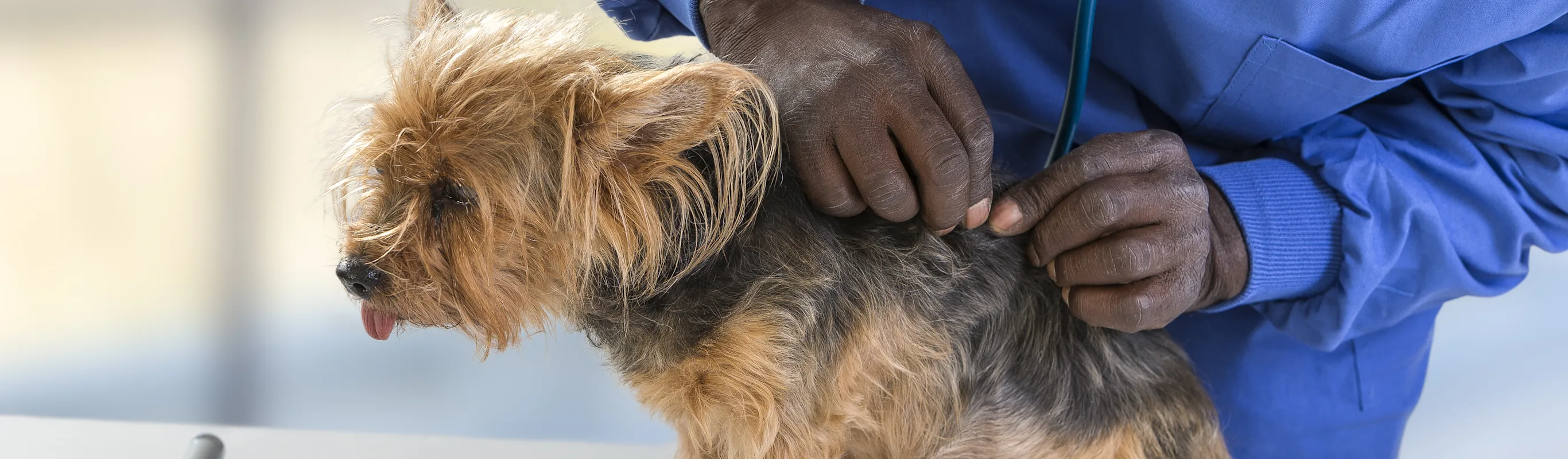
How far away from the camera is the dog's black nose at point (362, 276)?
35.3 inches

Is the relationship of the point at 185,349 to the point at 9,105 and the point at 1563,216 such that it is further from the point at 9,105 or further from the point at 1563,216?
the point at 1563,216

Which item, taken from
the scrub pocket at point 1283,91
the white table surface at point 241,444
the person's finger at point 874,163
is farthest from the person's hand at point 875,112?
the white table surface at point 241,444

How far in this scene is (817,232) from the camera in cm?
97

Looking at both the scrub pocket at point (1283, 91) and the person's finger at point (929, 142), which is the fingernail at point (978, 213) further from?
the scrub pocket at point (1283, 91)

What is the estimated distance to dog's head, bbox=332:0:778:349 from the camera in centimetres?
84

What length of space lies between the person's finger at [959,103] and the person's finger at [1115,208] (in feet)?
0.40

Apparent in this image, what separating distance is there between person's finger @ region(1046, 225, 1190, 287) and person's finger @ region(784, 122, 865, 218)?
0.24 metres

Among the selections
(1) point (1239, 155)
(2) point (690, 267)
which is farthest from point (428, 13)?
(1) point (1239, 155)

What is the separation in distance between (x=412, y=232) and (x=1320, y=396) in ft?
3.73

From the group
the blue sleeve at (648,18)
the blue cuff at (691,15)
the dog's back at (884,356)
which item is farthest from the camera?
the blue sleeve at (648,18)

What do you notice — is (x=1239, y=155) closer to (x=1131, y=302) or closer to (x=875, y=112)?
(x=1131, y=302)

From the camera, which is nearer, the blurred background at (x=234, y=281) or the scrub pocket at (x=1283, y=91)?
the scrub pocket at (x=1283, y=91)

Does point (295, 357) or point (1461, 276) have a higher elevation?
point (1461, 276)

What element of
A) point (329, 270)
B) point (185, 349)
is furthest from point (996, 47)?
point (185, 349)
